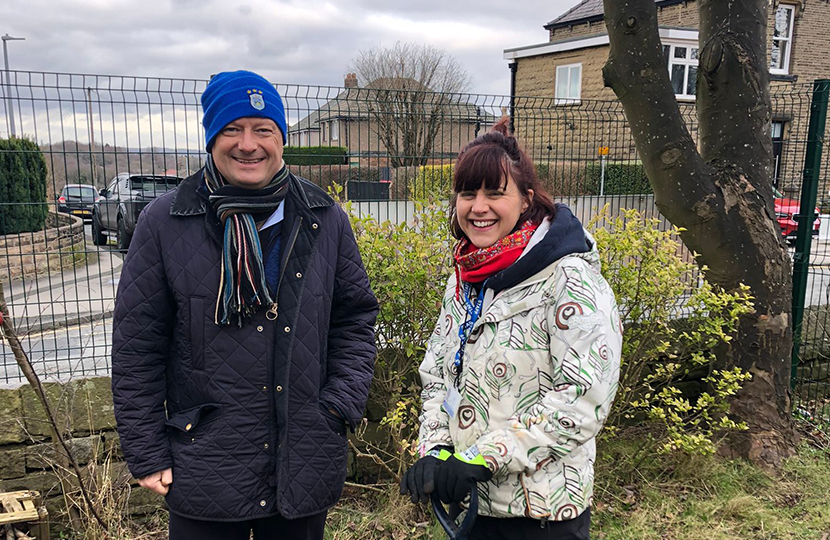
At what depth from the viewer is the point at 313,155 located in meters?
4.73

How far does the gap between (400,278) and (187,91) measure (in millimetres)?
2078

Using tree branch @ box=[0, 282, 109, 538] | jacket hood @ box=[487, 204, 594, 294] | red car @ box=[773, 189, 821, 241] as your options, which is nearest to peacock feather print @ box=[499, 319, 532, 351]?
jacket hood @ box=[487, 204, 594, 294]

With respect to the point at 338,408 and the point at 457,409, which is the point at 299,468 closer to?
the point at 338,408

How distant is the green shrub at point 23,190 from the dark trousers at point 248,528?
2.80 meters

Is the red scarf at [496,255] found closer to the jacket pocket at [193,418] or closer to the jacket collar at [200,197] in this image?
the jacket collar at [200,197]

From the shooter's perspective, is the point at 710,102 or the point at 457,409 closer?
the point at 457,409

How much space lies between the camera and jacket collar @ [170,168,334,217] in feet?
6.40

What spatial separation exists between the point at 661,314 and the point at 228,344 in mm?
2451

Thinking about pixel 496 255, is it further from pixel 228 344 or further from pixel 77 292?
pixel 77 292

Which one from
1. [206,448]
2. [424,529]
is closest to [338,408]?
[206,448]

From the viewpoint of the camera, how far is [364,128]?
16.9 ft

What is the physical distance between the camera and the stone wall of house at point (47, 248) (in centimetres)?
407

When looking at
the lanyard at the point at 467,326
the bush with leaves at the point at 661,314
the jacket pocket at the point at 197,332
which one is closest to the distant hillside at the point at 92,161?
the jacket pocket at the point at 197,332

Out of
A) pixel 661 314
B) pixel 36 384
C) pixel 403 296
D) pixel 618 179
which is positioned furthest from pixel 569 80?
pixel 36 384
